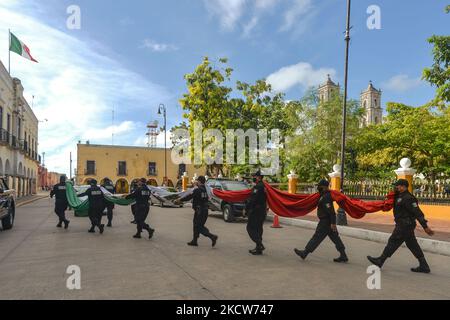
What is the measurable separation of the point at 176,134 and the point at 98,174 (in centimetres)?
2502

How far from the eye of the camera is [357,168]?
30.8 meters

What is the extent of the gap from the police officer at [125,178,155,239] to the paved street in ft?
1.03

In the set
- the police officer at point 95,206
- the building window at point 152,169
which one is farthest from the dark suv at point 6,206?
the building window at point 152,169

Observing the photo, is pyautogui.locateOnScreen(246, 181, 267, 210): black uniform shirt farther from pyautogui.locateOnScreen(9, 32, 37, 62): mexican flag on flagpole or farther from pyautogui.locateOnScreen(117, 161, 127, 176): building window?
pyautogui.locateOnScreen(117, 161, 127, 176): building window

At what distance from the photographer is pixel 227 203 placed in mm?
16422

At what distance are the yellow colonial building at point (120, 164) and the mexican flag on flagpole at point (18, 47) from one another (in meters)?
24.9

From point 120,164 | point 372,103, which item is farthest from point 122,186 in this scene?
point 372,103

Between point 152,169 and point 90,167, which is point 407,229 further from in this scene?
point 152,169

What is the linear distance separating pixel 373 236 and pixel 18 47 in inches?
1188

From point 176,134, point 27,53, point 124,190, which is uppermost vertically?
point 27,53

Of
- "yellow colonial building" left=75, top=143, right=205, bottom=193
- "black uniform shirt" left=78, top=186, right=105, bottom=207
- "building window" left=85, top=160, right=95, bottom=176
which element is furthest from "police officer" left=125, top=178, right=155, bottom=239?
"building window" left=85, top=160, right=95, bottom=176
